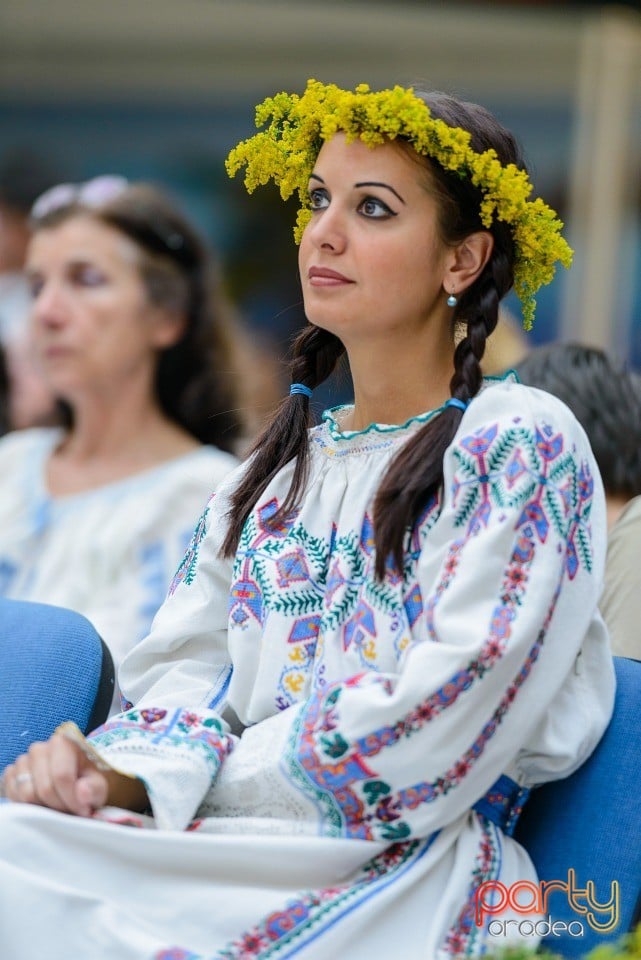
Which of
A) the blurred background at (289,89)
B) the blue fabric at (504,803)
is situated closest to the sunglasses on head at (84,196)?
the blurred background at (289,89)

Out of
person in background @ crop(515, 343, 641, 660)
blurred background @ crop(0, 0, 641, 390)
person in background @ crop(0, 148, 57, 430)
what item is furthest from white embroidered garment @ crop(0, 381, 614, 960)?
blurred background @ crop(0, 0, 641, 390)

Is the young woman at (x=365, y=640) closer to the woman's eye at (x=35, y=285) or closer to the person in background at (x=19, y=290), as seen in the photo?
the woman's eye at (x=35, y=285)

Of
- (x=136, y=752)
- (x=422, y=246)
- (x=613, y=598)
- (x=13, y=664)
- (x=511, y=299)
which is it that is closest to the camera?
(x=136, y=752)

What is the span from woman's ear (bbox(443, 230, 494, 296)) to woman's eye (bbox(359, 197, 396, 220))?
12 centimetres

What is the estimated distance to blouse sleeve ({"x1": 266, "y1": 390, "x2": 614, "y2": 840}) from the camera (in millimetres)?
1891

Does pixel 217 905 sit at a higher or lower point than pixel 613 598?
lower

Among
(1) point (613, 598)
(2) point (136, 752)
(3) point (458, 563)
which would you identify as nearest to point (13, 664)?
(2) point (136, 752)

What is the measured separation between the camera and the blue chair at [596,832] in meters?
1.97

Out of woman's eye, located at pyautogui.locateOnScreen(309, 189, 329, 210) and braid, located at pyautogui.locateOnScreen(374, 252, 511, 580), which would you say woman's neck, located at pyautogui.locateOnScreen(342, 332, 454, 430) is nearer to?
braid, located at pyautogui.locateOnScreen(374, 252, 511, 580)

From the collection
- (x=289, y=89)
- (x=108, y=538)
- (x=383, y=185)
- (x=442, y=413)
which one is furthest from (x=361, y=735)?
(x=289, y=89)

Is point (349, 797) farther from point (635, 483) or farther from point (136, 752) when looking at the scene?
point (635, 483)

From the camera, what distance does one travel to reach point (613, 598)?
8.64 ft

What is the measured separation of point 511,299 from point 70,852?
5231 mm

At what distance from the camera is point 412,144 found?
216cm
